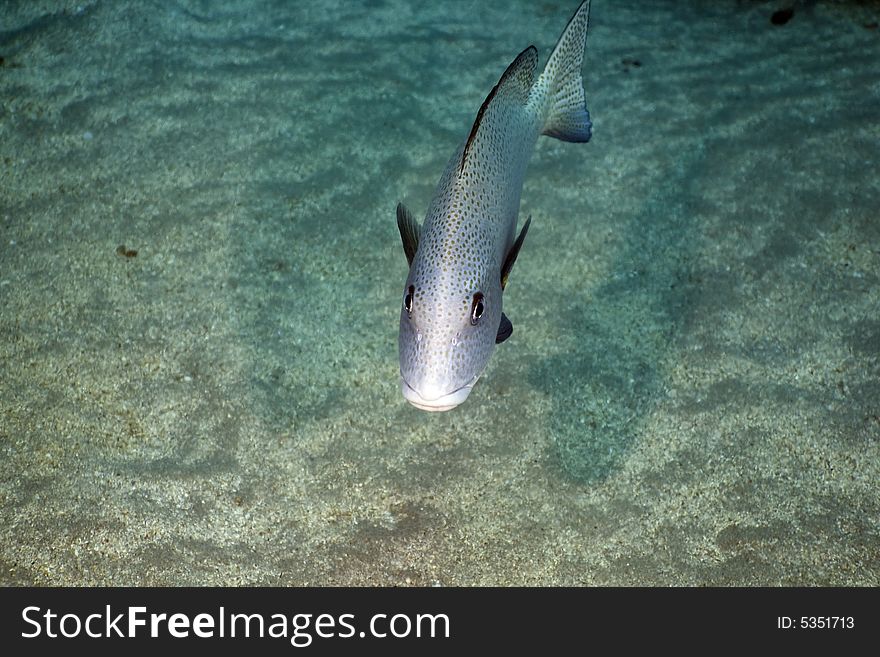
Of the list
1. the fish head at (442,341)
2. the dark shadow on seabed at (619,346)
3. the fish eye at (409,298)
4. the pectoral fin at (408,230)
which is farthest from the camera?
the dark shadow on seabed at (619,346)

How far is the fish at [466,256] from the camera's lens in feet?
6.56

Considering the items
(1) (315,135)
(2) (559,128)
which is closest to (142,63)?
(1) (315,135)

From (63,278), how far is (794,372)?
4250 millimetres

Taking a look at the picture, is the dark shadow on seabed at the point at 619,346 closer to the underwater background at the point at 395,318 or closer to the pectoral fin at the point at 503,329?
the underwater background at the point at 395,318

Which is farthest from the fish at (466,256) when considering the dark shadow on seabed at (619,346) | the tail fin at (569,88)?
the dark shadow on seabed at (619,346)

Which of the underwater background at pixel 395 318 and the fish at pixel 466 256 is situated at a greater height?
the fish at pixel 466 256

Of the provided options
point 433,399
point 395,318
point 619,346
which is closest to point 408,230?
point 433,399

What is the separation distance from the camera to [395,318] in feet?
13.0

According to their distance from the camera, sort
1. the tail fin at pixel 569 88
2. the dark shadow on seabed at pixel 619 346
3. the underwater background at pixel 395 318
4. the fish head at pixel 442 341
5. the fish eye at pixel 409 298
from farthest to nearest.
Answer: the dark shadow on seabed at pixel 619 346
the underwater background at pixel 395 318
the tail fin at pixel 569 88
the fish eye at pixel 409 298
the fish head at pixel 442 341

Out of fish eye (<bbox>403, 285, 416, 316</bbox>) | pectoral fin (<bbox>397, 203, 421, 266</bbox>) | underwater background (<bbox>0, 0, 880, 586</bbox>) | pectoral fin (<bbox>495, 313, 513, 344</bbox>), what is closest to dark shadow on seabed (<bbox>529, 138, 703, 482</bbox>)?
underwater background (<bbox>0, 0, 880, 586</bbox>)

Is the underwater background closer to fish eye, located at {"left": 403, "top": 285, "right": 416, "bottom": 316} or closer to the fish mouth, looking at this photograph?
the fish mouth

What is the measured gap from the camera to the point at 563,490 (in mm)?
3260

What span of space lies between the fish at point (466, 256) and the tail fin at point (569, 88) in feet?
0.75

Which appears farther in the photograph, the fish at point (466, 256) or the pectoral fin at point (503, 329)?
the pectoral fin at point (503, 329)
